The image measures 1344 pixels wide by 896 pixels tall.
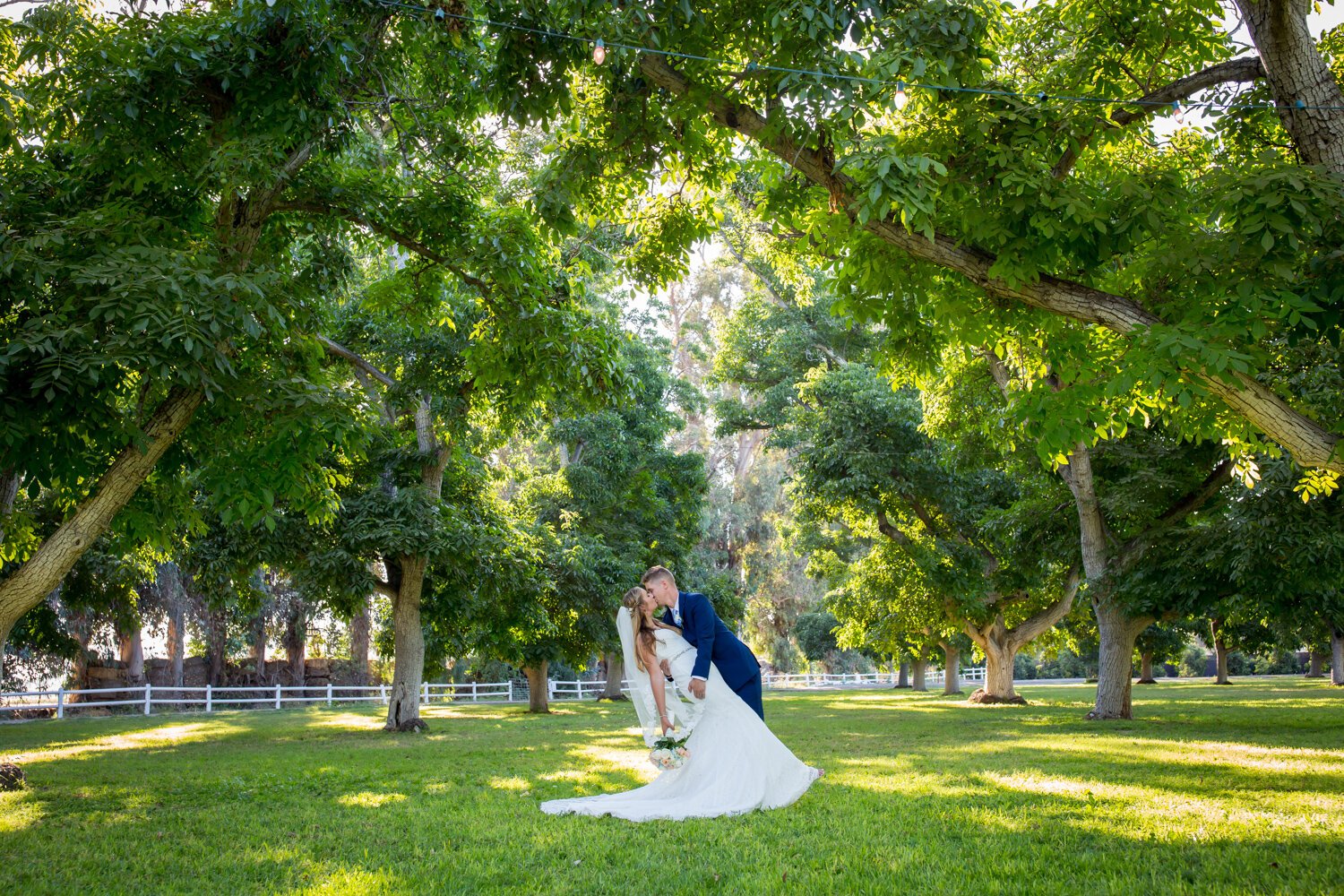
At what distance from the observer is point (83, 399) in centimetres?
678

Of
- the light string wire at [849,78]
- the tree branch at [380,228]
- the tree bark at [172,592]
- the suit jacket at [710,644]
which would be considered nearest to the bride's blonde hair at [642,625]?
the suit jacket at [710,644]

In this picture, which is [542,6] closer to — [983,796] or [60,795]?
[983,796]

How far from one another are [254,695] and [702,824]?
3331cm

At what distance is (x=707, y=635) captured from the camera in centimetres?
746

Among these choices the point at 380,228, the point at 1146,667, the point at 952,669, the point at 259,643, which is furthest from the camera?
the point at 1146,667

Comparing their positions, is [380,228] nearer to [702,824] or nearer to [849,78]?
[849,78]

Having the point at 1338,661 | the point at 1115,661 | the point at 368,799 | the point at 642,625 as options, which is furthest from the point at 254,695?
the point at 1338,661

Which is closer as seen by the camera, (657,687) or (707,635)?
(707,635)

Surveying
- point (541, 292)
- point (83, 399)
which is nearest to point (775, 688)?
point (541, 292)

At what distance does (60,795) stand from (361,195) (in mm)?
6920

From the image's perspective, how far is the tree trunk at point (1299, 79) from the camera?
6898 millimetres

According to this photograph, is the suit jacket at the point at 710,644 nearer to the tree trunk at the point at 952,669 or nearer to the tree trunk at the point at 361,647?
the tree trunk at the point at 952,669

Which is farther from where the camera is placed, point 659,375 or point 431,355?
point 659,375

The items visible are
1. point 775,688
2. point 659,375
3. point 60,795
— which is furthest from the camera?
point 775,688
